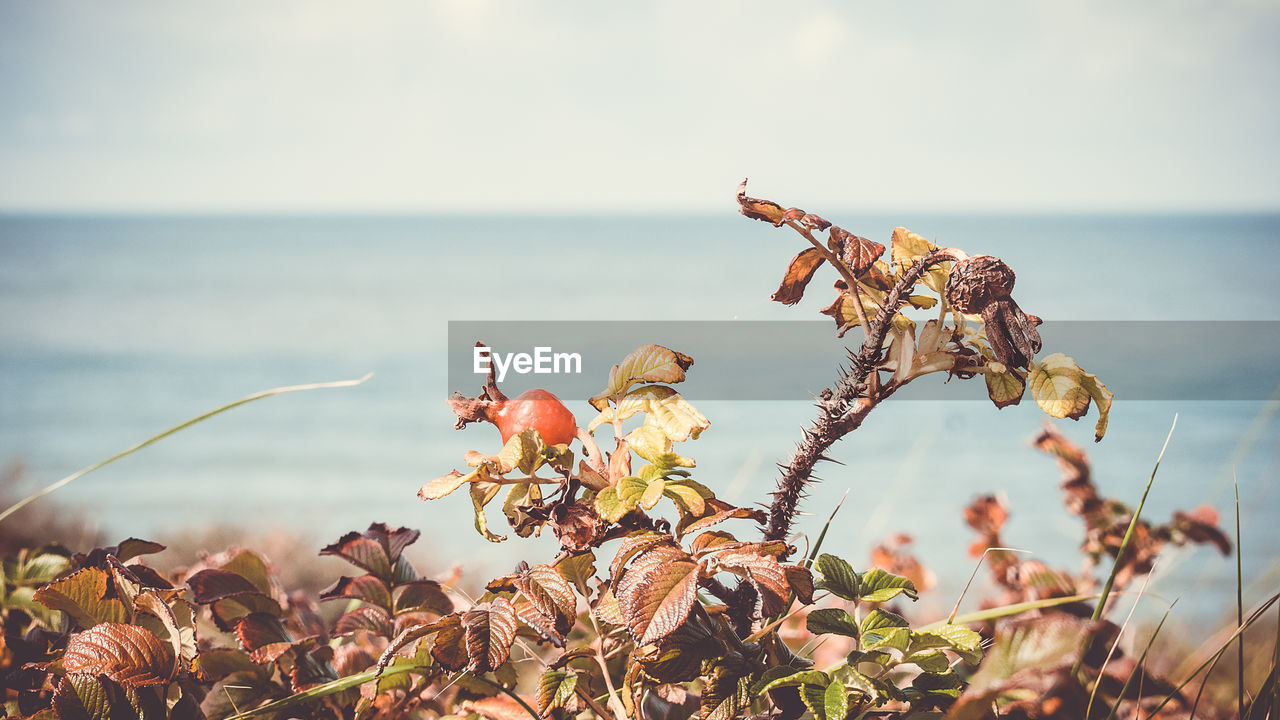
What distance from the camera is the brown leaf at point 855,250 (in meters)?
0.58

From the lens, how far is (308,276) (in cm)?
2959

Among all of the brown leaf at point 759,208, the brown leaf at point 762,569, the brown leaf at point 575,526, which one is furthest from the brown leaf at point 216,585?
the brown leaf at point 759,208

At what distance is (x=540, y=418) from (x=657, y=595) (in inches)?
7.0

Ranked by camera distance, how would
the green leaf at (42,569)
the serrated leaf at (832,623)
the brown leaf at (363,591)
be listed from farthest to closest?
the green leaf at (42,569), the brown leaf at (363,591), the serrated leaf at (832,623)

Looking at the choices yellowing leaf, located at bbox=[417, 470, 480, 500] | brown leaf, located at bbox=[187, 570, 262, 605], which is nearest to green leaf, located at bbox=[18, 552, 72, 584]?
brown leaf, located at bbox=[187, 570, 262, 605]

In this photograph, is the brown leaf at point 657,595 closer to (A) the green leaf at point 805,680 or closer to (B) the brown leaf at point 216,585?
(A) the green leaf at point 805,680

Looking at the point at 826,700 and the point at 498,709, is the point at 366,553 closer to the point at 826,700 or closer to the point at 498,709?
the point at 498,709

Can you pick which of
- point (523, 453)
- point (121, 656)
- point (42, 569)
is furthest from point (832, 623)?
point (42, 569)

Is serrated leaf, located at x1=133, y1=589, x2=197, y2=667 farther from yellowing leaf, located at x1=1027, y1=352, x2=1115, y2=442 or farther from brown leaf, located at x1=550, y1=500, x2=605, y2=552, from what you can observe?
yellowing leaf, located at x1=1027, y1=352, x2=1115, y2=442

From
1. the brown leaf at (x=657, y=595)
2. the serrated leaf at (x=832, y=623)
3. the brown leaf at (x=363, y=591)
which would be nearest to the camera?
the brown leaf at (x=657, y=595)

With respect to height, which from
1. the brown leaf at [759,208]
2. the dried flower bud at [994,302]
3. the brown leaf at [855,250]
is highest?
the brown leaf at [759,208]

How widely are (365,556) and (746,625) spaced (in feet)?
1.14

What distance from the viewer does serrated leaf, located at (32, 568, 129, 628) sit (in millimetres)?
677

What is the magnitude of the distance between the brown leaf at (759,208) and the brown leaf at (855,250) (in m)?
0.04
